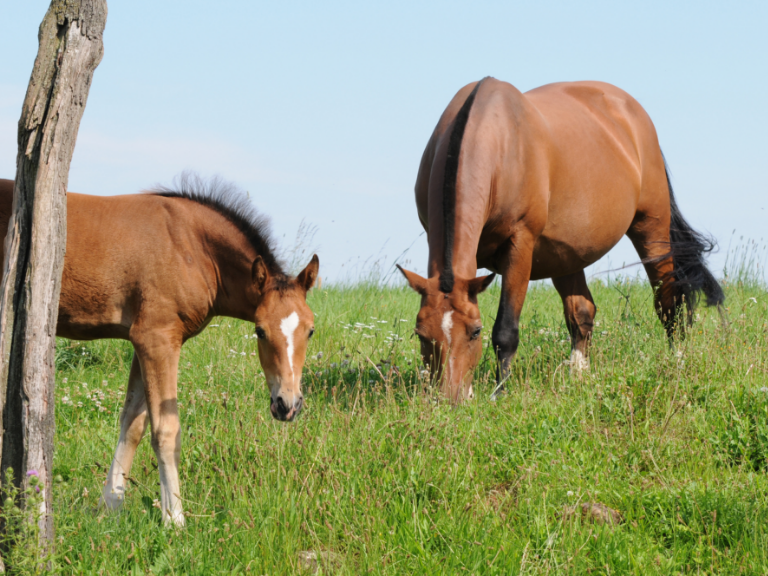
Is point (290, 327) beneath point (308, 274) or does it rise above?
beneath

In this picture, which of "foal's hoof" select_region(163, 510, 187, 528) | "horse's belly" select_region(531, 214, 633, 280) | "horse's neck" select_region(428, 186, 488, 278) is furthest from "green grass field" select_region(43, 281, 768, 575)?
"horse's belly" select_region(531, 214, 633, 280)

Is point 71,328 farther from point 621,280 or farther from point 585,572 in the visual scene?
point 621,280

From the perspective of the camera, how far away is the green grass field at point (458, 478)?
138 inches

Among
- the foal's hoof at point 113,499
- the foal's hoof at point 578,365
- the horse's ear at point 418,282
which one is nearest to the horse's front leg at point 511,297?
the foal's hoof at point 578,365

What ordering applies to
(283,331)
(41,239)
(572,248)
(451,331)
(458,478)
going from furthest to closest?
(572,248) < (451,331) < (283,331) < (458,478) < (41,239)

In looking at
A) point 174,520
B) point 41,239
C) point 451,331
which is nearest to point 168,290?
point 41,239

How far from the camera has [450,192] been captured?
5.70 m

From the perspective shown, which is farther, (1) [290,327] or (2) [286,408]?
(1) [290,327]

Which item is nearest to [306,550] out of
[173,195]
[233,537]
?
[233,537]

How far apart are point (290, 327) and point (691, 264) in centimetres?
568

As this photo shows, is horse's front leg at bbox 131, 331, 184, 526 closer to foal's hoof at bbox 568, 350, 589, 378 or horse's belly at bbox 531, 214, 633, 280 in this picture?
foal's hoof at bbox 568, 350, 589, 378

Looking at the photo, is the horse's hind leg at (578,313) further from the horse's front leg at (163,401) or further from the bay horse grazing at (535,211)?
the horse's front leg at (163,401)

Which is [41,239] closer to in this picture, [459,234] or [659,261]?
[459,234]

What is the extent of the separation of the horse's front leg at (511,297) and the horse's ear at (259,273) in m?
2.35
